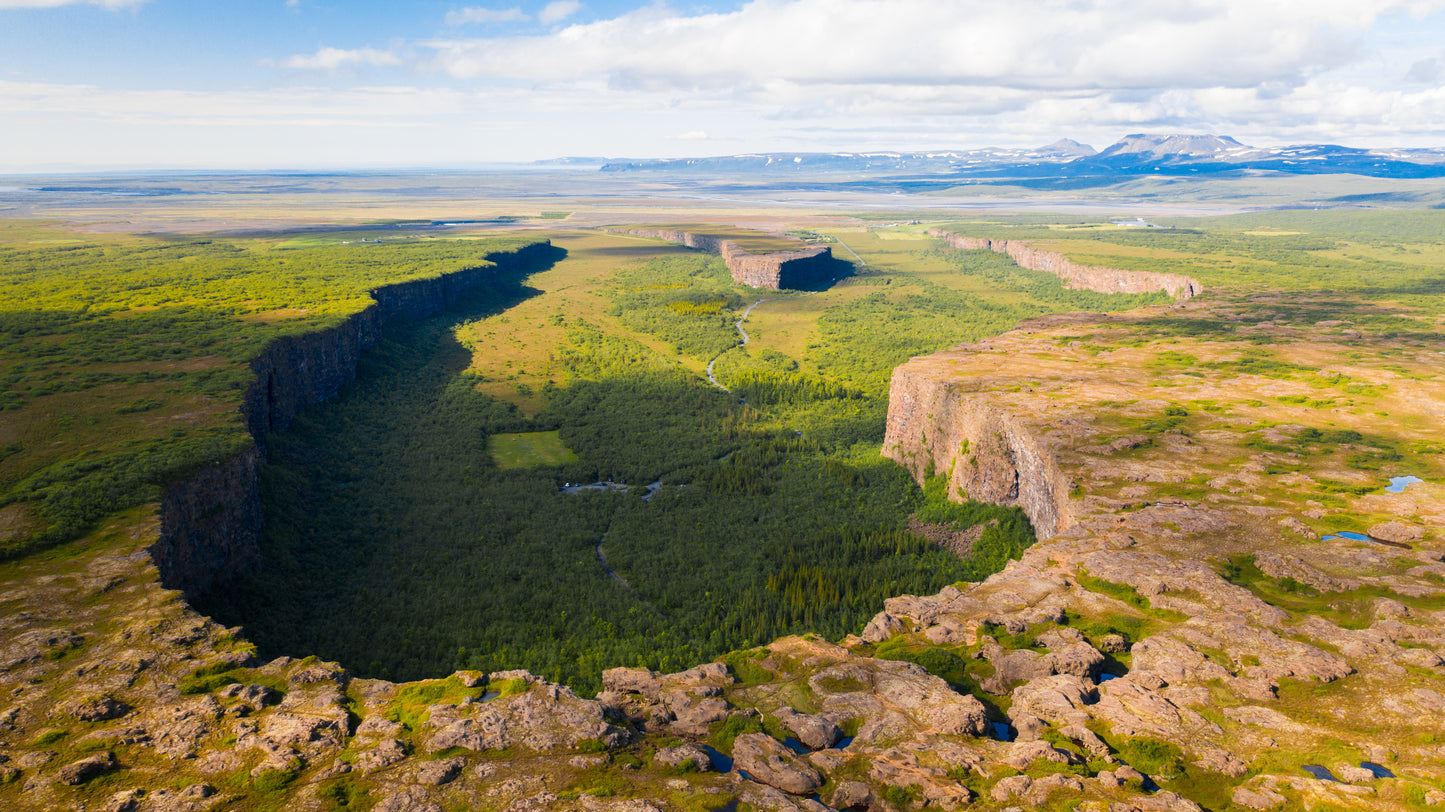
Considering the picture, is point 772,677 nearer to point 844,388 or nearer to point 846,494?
point 846,494

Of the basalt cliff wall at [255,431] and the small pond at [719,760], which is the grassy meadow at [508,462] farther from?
the small pond at [719,760]

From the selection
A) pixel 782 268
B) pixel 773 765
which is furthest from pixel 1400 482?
pixel 782 268

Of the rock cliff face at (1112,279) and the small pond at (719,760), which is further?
the rock cliff face at (1112,279)

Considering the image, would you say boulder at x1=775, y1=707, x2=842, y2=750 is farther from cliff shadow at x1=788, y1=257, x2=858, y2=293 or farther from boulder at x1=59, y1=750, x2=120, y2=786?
cliff shadow at x1=788, y1=257, x2=858, y2=293

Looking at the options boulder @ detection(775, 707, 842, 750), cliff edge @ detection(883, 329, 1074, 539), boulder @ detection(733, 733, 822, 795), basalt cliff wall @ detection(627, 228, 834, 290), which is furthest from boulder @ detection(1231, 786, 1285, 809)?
basalt cliff wall @ detection(627, 228, 834, 290)

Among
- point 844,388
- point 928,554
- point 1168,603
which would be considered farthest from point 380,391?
point 1168,603

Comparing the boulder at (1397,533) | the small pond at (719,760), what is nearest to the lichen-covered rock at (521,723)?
the small pond at (719,760)
